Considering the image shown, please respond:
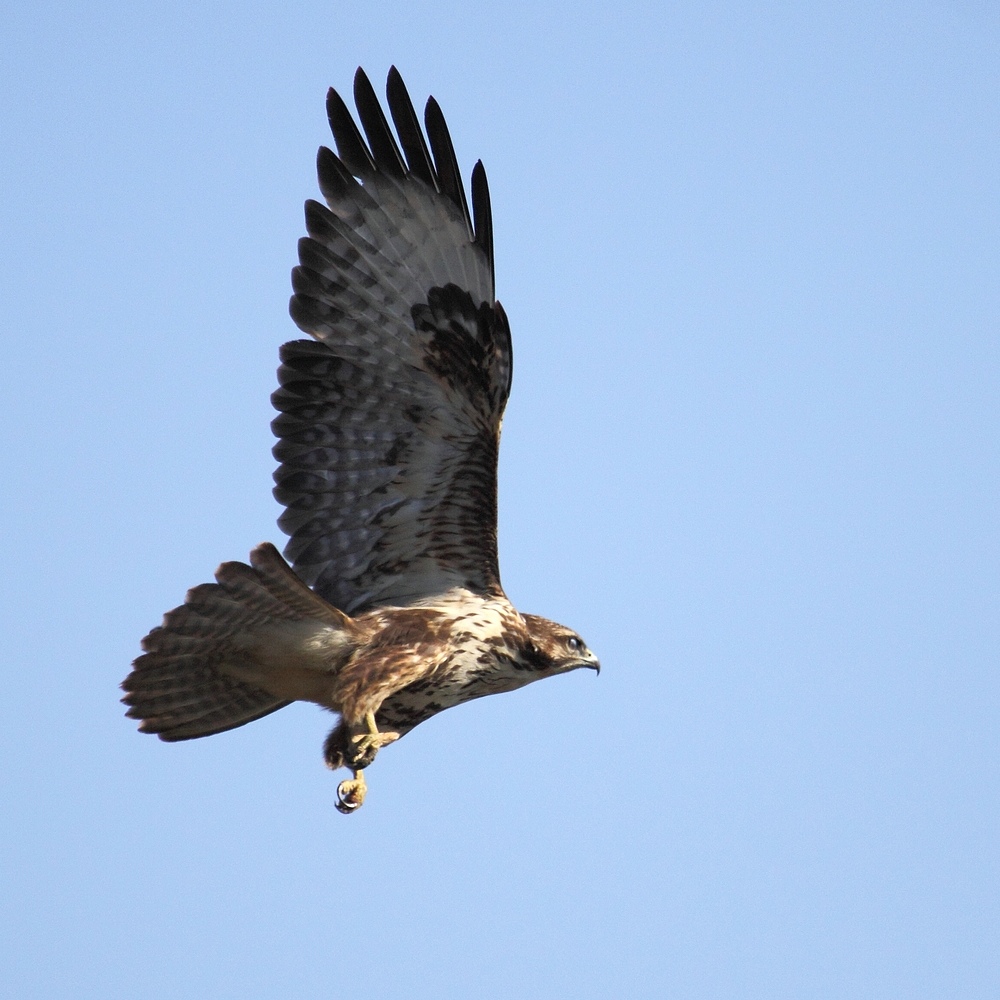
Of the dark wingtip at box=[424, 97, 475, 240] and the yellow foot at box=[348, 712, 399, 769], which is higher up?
the dark wingtip at box=[424, 97, 475, 240]

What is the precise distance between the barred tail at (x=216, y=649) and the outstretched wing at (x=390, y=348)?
24.8 inches

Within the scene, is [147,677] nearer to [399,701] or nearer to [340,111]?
[399,701]

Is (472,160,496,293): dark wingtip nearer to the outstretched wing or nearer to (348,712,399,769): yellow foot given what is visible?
the outstretched wing

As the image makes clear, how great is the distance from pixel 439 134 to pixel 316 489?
5.53ft

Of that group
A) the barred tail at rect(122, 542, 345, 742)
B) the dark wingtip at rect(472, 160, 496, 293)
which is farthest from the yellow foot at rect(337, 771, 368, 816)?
the dark wingtip at rect(472, 160, 496, 293)

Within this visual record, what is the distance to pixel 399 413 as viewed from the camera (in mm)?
A: 6312

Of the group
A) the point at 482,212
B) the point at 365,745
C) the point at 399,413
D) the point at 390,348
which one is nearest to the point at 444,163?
the point at 482,212

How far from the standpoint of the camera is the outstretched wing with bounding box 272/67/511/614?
20.6ft

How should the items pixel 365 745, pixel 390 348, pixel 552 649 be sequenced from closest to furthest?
pixel 365 745 < pixel 390 348 < pixel 552 649

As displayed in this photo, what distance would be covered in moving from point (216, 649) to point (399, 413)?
1319mm

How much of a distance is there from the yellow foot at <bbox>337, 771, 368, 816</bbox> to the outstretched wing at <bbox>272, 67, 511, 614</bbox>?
2.83 feet

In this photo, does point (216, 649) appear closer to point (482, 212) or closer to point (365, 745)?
point (365, 745)

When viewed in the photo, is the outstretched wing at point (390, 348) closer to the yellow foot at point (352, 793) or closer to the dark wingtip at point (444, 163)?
the dark wingtip at point (444, 163)

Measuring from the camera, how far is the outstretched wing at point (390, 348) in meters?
6.27
